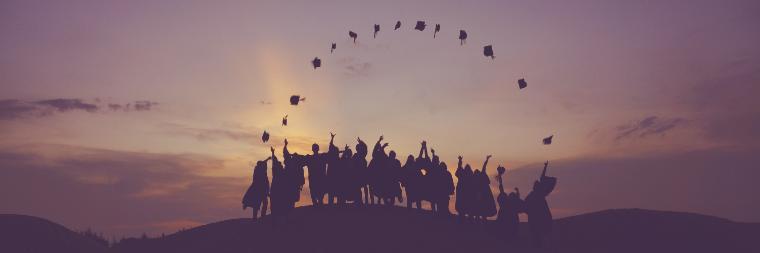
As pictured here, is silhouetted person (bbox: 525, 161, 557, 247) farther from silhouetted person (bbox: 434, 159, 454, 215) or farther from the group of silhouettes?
silhouetted person (bbox: 434, 159, 454, 215)

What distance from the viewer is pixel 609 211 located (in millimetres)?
26375

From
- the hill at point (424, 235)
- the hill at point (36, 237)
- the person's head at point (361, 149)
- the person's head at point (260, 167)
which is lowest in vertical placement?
the hill at point (424, 235)

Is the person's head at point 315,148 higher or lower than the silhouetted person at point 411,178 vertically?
higher

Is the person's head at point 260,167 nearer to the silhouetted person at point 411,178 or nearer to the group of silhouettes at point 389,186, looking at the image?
the group of silhouettes at point 389,186

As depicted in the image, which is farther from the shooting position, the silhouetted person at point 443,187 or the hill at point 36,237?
the hill at point 36,237

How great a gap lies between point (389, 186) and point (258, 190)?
15.0 ft

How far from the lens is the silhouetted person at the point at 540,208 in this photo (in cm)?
2078

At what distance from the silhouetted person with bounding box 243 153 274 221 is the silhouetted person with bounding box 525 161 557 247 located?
8.38 m

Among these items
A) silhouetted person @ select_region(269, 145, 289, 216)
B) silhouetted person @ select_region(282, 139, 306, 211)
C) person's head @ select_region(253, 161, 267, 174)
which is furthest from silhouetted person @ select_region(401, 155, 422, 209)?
person's head @ select_region(253, 161, 267, 174)

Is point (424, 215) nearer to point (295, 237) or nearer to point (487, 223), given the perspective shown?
point (487, 223)

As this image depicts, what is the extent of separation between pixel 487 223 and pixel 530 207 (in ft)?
7.17

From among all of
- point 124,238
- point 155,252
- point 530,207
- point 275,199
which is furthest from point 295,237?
point 124,238

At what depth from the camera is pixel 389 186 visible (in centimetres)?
2247

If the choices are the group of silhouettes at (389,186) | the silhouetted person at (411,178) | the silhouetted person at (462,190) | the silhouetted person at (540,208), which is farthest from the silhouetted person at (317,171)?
the silhouetted person at (540,208)
